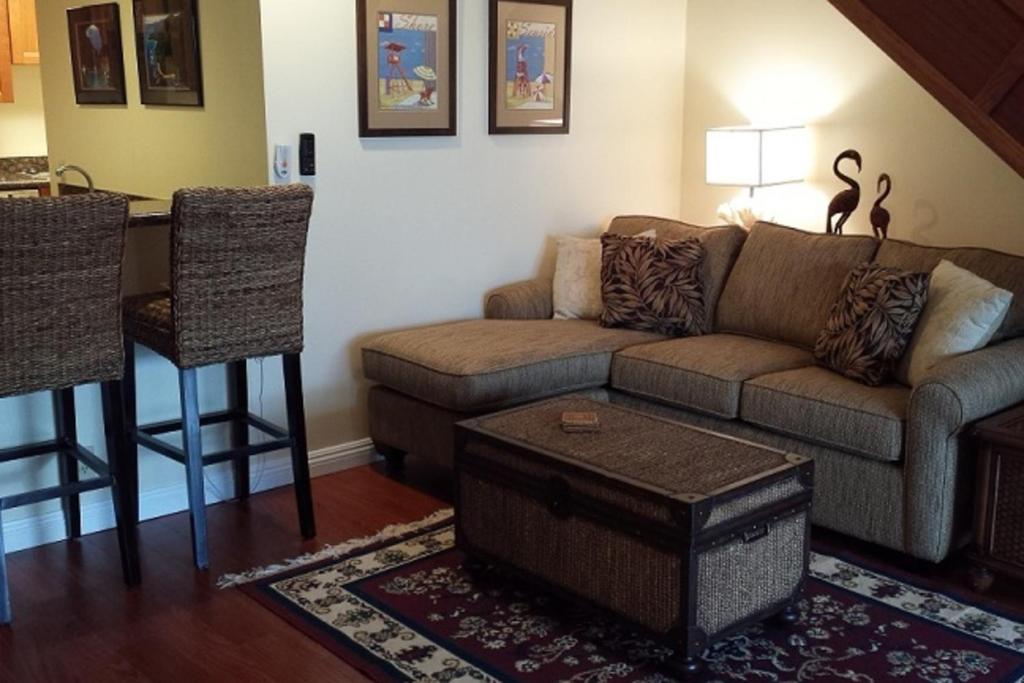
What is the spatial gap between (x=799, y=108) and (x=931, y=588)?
2.37 metres

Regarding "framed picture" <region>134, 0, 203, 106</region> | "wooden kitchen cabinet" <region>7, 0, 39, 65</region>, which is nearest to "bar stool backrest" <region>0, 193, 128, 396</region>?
"framed picture" <region>134, 0, 203, 106</region>

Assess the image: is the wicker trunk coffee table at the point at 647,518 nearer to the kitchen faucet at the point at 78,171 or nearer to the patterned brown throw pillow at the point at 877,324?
the patterned brown throw pillow at the point at 877,324

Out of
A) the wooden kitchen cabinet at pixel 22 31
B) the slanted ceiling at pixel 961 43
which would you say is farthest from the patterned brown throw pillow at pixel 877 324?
the wooden kitchen cabinet at pixel 22 31

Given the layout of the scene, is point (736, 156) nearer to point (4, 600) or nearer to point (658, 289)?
point (658, 289)

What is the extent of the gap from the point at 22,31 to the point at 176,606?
166 inches

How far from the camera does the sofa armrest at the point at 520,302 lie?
4465mm

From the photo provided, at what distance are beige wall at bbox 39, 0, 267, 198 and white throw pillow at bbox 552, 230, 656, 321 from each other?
1.36 m

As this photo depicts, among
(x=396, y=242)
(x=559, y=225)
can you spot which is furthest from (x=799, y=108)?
(x=396, y=242)

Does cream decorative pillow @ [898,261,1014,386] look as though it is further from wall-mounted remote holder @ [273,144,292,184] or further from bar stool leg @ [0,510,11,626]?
bar stool leg @ [0,510,11,626]

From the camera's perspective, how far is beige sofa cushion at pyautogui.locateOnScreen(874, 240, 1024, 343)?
351 centimetres

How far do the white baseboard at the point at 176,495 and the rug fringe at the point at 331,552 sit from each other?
61 centimetres

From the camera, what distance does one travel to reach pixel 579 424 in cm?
301

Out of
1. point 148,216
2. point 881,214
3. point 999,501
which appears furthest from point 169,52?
point 999,501

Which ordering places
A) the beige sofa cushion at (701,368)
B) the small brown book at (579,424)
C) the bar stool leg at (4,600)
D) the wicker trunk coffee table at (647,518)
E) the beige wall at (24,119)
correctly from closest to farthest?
the wicker trunk coffee table at (647,518) → the bar stool leg at (4,600) → the small brown book at (579,424) → the beige sofa cushion at (701,368) → the beige wall at (24,119)
